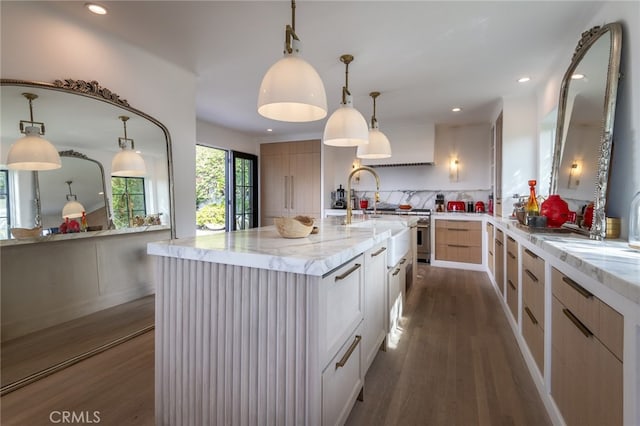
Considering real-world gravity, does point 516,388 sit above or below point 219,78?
below

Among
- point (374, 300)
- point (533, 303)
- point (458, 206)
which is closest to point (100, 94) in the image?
point (374, 300)

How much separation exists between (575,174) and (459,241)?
266 centimetres

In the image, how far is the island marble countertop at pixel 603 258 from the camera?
0.84 metres

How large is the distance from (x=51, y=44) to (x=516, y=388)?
11.8 feet

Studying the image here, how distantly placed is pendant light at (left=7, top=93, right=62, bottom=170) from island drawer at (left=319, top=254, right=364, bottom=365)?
6.86ft

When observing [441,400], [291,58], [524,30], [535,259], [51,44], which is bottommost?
[441,400]

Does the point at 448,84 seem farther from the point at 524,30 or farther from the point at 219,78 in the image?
the point at 219,78

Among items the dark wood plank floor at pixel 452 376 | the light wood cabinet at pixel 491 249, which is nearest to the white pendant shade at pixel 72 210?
the dark wood plank floor at pixel 452 376

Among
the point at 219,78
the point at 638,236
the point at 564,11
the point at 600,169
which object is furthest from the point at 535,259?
the point at 219,78

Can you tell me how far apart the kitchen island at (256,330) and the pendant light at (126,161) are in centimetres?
151

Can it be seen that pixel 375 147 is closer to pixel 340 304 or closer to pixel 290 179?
pixel 340 304

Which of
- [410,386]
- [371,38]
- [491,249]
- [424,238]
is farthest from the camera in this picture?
[424,238]

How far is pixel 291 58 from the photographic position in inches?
58.0

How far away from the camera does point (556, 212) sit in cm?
206
